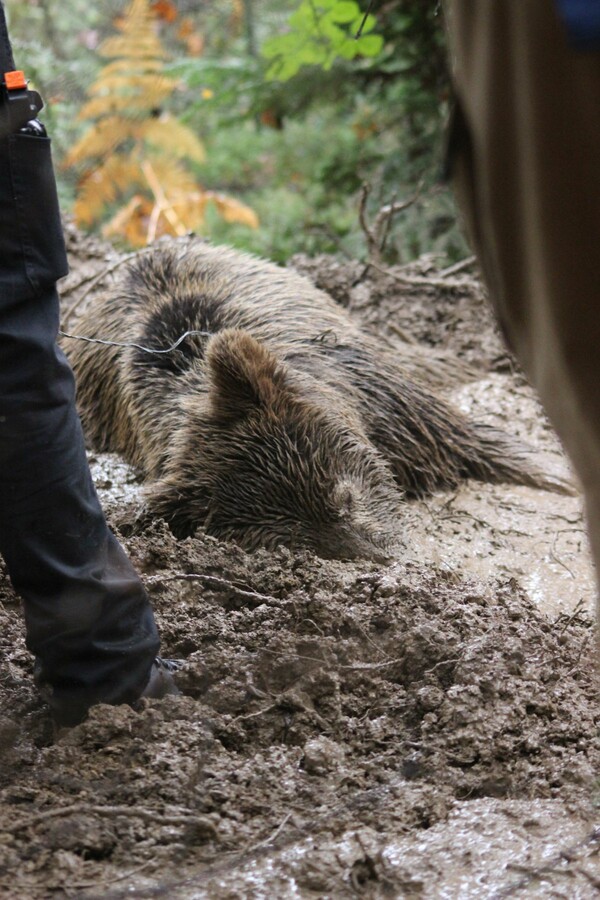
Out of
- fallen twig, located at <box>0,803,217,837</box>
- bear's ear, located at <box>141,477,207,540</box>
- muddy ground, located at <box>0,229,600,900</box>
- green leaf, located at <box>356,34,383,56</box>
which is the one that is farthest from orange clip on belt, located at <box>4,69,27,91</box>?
green leaf, located at <box>356,34,383,56</box>

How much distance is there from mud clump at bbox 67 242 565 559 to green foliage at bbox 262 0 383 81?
6.55 ft

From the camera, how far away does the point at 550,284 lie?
1.74m

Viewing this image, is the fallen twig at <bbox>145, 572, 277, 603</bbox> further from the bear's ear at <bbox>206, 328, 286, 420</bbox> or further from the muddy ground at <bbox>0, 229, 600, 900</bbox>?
the bear's ear at <bbox>206, 328, 286, 420</bbox>

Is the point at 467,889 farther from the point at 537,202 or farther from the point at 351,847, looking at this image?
the point at 537,202

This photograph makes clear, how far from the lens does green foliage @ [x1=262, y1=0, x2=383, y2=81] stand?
23.8 ft

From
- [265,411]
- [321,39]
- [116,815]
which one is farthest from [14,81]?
[321,39]

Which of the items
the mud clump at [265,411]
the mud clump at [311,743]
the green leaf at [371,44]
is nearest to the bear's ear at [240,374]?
the mud clump at [265,411]

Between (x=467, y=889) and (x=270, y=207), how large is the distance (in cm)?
1259

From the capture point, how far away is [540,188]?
1.70m

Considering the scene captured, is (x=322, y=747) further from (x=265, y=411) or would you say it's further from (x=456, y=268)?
(x=456, y=268)

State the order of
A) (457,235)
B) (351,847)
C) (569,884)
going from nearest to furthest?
(569,884) < (351,847) < (457,235)

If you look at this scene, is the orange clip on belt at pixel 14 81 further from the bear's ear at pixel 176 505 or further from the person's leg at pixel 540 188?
the bear's ear at pixel 176 505

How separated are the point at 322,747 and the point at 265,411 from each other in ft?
8.62

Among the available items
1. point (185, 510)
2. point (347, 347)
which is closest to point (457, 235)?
point (347, 347)
